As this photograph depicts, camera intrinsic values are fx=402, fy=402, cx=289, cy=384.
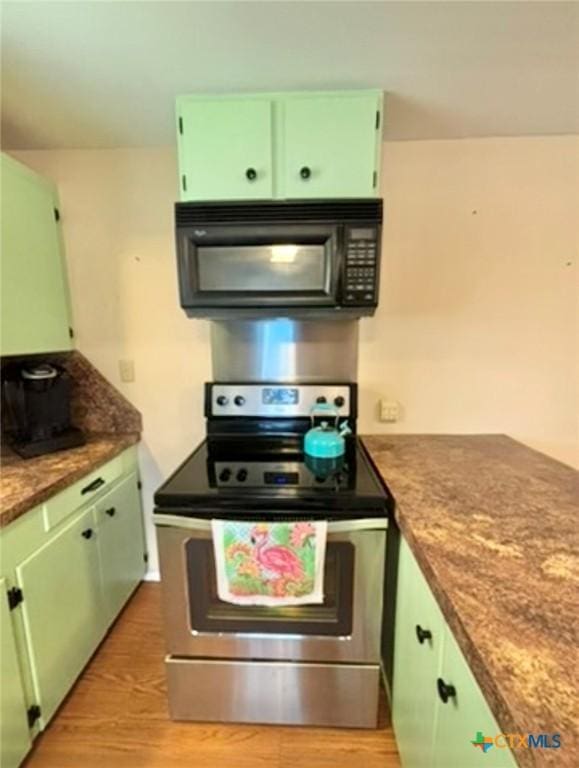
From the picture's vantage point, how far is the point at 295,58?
1.34m

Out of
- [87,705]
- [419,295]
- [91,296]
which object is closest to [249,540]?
[87,705]

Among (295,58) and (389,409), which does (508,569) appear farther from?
(295,58)

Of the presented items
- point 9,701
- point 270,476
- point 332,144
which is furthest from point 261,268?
point 9,701

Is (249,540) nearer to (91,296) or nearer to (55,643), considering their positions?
(55,643)

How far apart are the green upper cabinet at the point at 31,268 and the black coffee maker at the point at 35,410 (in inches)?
4.9

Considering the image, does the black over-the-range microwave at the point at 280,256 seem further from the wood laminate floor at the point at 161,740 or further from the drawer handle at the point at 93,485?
the wood laminate floor at the point at 161,740

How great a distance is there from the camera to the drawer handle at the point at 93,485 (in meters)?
1.57

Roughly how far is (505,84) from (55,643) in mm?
2576

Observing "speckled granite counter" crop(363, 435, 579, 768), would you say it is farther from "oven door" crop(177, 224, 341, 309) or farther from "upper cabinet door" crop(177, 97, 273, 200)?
"upper cabinet door" crop(177, 97, 273, 200)

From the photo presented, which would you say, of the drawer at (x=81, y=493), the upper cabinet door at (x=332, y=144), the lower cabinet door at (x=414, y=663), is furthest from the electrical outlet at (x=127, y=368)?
the lower cabinet door at (x=414, y=663)

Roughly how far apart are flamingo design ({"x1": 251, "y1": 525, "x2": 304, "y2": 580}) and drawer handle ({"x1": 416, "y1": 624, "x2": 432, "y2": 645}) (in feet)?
1.16

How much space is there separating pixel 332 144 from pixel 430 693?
172 cm

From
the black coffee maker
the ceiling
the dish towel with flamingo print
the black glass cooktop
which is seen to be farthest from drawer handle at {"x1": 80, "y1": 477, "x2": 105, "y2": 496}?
the ceiling

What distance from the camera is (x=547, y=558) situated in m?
0.89
